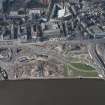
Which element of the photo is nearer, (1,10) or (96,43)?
(96,43)

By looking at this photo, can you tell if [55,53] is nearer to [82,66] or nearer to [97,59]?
[82,66]

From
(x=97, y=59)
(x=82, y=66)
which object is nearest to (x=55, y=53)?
(x=82, y=66)

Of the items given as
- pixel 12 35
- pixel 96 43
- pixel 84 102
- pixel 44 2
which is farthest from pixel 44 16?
pixel 84 102

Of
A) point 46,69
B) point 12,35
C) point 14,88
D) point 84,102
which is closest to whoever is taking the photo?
point 84,102

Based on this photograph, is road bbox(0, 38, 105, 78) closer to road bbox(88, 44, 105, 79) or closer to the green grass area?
road bbox(88, 44, 105, 79)

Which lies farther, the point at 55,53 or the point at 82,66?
the point at 55,53

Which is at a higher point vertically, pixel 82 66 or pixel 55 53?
pixel 55 53

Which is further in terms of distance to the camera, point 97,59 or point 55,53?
point 55,53

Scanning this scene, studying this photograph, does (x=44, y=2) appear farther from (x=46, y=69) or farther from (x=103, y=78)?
(x=103, y=78)

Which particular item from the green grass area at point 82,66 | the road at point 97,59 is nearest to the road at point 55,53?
the road at point 97,59

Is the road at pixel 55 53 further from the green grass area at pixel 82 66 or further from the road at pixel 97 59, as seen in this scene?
the green grass area at pixel 82 66

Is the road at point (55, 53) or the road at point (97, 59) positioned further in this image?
the road at point (55, 53)
